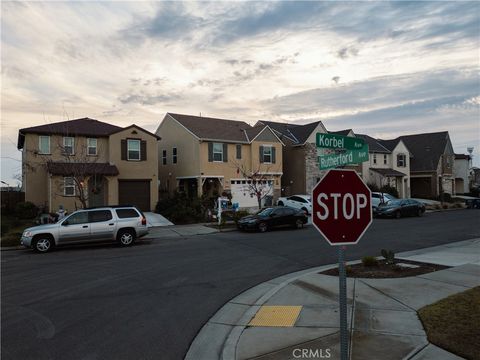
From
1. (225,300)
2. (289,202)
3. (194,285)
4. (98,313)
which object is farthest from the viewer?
(289,202)

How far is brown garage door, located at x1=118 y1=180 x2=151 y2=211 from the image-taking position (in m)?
30.6

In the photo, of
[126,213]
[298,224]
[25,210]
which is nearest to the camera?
[126,213]

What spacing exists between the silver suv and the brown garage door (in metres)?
12.9

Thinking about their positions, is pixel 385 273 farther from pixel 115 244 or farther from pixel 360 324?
pixel 115 244

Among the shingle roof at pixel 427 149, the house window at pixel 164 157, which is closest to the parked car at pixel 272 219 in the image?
the house window at pixel 164 157

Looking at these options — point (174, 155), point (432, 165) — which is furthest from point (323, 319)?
point (432, 165)

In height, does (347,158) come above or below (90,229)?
above

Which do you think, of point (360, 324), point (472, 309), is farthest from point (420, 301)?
point (360, 324)

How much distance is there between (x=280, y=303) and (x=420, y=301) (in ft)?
8.39

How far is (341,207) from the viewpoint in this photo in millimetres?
4305

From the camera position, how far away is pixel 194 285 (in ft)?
→ 31.6

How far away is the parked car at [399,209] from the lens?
31219 mm

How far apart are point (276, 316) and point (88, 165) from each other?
928 inches

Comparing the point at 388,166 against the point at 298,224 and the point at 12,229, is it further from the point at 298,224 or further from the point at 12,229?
the point at 12,229
